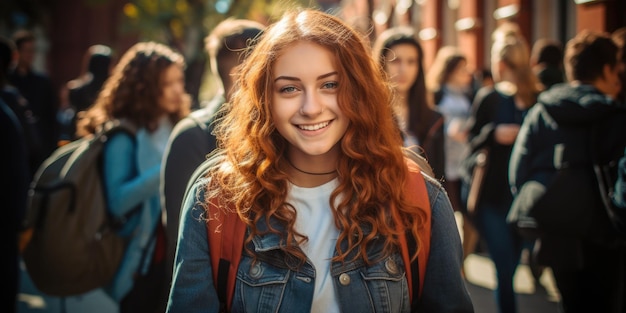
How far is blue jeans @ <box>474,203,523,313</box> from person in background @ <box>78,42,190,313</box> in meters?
2.41

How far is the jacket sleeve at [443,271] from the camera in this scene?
6.98 feet

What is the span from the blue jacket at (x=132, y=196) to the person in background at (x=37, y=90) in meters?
4.53

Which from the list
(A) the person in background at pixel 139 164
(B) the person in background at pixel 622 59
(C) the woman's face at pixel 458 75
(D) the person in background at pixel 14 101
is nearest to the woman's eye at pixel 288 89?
(A) the person in background at pixel 139 164

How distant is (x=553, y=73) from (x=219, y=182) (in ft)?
13.8

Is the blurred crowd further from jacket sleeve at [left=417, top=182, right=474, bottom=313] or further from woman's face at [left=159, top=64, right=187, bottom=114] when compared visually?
jacket sleeve at [left=417, top=182, right=474, bottom=313]

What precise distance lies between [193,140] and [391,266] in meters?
1.46

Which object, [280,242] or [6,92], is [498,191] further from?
[6,92]

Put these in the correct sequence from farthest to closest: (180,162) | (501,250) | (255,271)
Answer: (501,250), (180,162), (255,271)

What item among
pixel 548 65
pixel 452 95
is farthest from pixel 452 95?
pixel 548 65

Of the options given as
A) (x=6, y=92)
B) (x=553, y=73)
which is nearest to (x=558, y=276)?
(x=553, y=73)

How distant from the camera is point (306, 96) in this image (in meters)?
2.18

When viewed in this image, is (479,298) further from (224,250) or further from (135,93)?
(224,250)

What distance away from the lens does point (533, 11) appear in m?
10.9

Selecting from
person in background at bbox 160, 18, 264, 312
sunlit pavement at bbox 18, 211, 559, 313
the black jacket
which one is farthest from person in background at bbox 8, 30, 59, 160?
the black jacket
